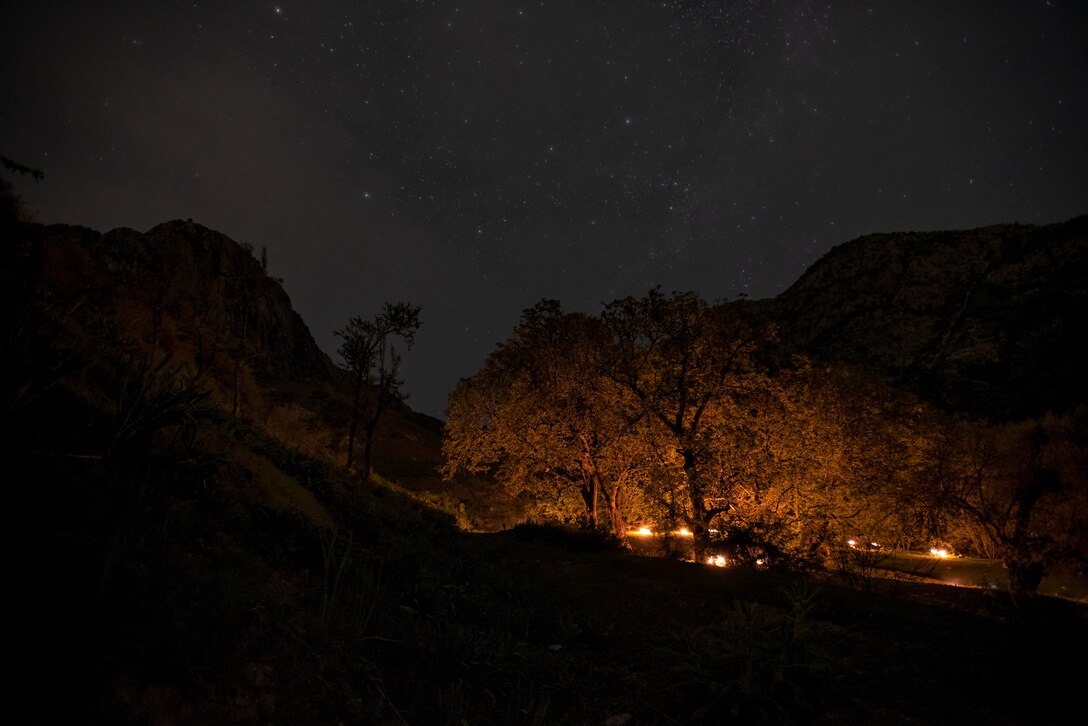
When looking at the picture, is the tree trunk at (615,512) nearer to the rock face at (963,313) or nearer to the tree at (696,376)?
the tree at (696,376)

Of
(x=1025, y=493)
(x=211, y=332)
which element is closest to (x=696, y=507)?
(x=1025, y=493)

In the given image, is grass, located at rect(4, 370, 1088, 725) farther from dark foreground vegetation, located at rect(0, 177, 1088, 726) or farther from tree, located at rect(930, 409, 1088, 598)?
tree, located at rect(930, 409, 1088, 598)

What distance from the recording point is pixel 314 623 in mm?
4641

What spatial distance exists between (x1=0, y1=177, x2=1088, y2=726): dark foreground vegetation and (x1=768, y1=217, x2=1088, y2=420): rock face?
219 ft

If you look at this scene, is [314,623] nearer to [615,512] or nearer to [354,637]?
[354,637]

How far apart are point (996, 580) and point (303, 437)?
3648cm

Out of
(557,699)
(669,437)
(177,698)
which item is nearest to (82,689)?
(177,698)

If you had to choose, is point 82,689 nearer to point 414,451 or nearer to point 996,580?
point 996,580

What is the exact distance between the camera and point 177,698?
306 cm

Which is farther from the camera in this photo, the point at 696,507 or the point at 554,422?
the point at 554,422

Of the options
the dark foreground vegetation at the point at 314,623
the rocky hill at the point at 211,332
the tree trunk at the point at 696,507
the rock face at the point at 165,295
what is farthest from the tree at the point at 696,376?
the rock face at the point at 165,295

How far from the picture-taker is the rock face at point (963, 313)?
60.5 metres

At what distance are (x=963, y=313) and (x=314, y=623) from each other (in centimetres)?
10372

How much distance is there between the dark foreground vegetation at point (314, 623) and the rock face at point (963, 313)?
66687mm
